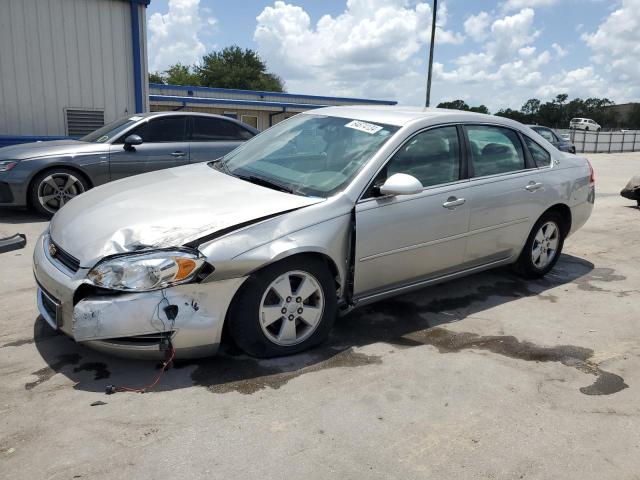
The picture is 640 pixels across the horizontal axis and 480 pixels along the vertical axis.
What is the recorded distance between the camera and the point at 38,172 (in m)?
7.08

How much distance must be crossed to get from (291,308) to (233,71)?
205ft

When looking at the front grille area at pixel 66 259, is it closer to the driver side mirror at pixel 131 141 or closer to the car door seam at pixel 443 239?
the car door seam at pixel 443 239

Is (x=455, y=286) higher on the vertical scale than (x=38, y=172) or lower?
lower

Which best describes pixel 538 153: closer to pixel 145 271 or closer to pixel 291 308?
pixel 291 308

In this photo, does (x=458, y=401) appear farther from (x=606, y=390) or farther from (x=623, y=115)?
(x=623, y=115)

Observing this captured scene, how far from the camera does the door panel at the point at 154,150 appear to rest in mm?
7543

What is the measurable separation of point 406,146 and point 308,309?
1412mm

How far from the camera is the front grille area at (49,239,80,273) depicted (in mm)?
3066

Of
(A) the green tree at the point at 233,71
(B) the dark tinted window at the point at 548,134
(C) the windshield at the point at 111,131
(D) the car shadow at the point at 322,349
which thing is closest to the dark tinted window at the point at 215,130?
(C) the windshield at the point at 111,131

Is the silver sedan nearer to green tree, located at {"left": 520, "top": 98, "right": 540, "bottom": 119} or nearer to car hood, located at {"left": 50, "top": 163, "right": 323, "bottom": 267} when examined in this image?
car hood, located at {"left": 50, "top": 163, "right": 323, "bottom": 267}

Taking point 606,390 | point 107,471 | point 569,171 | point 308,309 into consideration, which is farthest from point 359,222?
point 569,171

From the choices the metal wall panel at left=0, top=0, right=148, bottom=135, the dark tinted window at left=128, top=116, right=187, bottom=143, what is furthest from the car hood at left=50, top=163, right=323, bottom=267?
the metal wall panel at left=0, top=0, right=148, bottom=135

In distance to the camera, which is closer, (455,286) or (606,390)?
(606,390)

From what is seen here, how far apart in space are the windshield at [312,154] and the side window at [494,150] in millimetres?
860
